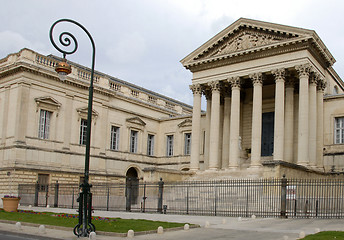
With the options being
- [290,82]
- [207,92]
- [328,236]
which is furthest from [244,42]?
[328,236]

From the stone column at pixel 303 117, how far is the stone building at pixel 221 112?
2.9 inches

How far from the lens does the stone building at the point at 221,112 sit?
3272 centimetres

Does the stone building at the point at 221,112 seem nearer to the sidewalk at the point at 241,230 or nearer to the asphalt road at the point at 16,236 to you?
the sidewalk at the point at 241,230

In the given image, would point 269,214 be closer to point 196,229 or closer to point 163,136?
point 196,229

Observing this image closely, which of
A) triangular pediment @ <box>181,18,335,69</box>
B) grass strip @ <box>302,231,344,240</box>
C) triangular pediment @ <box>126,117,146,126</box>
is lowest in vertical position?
grass strip @ <box>302,231,344,240</box>

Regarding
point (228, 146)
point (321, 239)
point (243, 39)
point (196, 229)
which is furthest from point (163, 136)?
point (321, 239)

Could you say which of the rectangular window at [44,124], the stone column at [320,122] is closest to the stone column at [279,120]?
the stone column at [320,122]

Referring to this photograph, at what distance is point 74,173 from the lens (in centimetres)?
3769

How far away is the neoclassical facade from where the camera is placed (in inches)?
1271

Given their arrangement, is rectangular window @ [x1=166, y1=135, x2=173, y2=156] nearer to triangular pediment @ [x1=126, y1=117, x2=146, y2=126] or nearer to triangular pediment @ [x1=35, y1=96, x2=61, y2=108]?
triangular pediment @ [x1=126, y1=117, x2=146, y2=126]

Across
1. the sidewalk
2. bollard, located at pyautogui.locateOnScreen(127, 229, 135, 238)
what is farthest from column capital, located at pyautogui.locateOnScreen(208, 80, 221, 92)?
bollard, located at pyautogui.locateOnScreen(127, 229, 135, 238)

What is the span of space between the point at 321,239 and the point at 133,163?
110 feet

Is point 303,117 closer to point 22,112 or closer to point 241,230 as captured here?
point 241,230

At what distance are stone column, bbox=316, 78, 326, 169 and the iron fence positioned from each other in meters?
7.93
